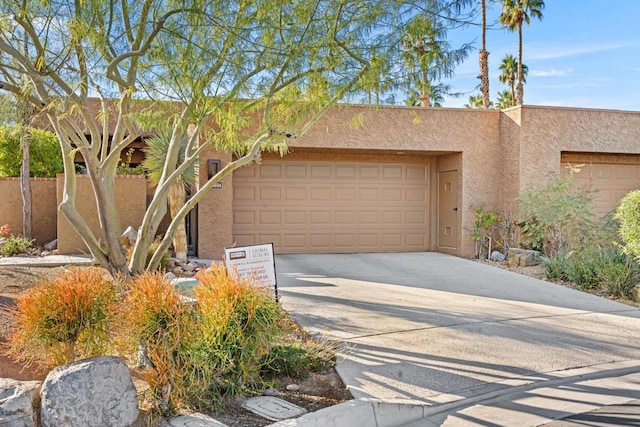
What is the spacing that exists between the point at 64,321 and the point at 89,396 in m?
0.60

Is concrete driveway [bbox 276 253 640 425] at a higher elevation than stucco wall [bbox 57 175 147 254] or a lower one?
lower

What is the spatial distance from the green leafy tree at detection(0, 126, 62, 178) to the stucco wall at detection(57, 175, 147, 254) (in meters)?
2.00

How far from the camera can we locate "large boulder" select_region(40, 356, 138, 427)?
3.41 m

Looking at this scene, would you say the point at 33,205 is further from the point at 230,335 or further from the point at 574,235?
the point at 574,235

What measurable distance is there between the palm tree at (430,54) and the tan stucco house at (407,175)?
4672mm

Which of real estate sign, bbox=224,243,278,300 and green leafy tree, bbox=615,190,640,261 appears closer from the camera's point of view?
real estate sign, bbox=224,243,278,300

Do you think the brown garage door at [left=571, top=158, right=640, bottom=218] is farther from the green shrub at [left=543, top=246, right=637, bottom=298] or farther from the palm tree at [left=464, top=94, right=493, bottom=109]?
the palm tree at [left=464, top=94, right=493, bottom=109]

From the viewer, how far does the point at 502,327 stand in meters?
6.77

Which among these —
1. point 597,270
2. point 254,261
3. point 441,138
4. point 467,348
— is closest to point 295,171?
point 441,138

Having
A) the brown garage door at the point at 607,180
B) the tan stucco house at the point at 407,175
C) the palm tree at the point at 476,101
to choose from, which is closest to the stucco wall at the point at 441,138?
the tan stucco house at the point at 407,175

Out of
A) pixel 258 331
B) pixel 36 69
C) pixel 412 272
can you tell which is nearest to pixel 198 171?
pixel 412 272

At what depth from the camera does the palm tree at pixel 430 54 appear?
24.2ft

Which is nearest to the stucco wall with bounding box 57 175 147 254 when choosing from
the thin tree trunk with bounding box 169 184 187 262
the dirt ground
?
the thin tree trunk with bounding box 169 184 187 262

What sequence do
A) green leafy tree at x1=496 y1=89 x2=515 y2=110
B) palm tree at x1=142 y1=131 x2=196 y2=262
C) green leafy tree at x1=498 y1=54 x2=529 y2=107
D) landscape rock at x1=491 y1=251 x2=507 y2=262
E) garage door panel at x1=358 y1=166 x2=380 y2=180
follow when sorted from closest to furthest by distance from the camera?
palm tree at x1=142 y1=131 x2=196 y2=262 → landscape rock at x1=491 y1=251 x2=507 y2=262 → garage door panel at x1=358 y1=166 x2=380 y2=180 → green leafy tree at x1=498 y1=54 x2=529 y2=107 → green leafy tree at x1=496 y1=89 x2=515 y2=110
